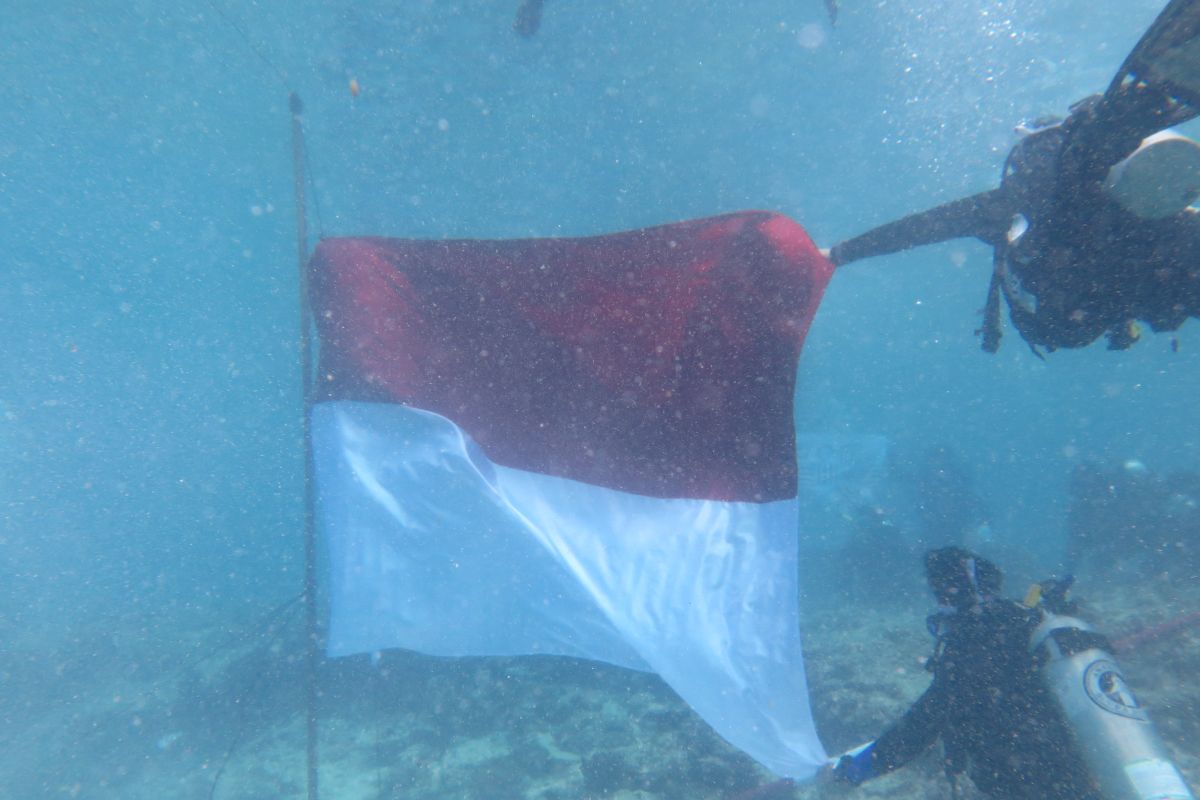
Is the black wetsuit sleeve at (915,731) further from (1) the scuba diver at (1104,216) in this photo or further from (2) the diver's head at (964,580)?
(1) the scuba diver at (1104,216)

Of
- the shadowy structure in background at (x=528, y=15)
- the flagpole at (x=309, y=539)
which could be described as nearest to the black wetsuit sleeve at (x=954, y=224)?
the flagpole at (x=309, y=539)

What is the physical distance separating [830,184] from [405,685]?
65.8ft

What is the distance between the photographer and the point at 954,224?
257 centimetres

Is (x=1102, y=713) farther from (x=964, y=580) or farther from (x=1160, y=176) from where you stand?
(x=1160, y=176)

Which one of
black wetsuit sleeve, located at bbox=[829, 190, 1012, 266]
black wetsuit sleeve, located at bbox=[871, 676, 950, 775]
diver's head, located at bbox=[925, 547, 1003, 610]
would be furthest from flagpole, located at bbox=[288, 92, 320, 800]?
diver's head, located at bbox=[925, 547, 1003, 610]

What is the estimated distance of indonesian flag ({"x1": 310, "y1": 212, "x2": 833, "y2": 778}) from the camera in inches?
133

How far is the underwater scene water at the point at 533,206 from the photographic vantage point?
8242 mm

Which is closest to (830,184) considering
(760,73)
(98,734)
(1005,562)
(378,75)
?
(760,73)

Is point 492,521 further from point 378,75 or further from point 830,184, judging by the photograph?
point 830,184

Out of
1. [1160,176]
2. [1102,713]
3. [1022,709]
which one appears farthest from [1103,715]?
[1160,176]

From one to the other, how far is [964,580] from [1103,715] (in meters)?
0.86

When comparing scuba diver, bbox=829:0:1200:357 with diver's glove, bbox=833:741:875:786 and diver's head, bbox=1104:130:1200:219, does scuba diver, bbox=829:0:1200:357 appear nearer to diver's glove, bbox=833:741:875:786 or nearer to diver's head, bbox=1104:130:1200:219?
diver's head, bbox=1104:130:1200:219

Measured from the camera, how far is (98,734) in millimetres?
10344

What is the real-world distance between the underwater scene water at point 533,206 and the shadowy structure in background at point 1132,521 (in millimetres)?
102
